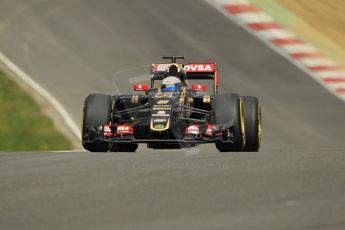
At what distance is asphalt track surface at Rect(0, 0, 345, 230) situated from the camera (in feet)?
22.0

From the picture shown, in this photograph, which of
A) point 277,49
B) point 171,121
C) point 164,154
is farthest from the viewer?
point 277,49

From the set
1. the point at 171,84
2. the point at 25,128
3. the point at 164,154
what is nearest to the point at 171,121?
the point at 171,84

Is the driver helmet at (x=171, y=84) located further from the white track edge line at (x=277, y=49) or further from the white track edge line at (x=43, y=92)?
the white track edge line at (x=277, y=49)

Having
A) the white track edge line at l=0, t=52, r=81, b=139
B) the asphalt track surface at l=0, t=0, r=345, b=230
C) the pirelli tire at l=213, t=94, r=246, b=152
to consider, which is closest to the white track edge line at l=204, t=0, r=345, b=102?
the asphalt track surface at l=0, t=0, r=345, b=230

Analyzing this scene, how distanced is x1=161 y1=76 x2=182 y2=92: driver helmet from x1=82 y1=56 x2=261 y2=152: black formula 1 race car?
156 millimetres

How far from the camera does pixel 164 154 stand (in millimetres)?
11484

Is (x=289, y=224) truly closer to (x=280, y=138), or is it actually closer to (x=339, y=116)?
(x=280, y=138)

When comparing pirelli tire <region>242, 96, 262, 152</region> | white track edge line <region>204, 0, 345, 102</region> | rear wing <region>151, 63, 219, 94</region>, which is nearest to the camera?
pirelli tire <region>242, 96, 262, 152</region>

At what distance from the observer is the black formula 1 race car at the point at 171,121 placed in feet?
43.6

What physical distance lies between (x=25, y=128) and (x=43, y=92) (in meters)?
1.28

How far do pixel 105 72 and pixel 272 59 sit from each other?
393 cm

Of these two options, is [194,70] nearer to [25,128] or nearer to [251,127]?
[251,127]

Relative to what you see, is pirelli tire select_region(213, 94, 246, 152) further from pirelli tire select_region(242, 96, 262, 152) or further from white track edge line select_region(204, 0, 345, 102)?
white track edge line select_region(204, 0, 345, 102)

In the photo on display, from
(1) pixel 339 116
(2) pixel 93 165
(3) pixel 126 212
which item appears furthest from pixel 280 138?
(3) pixel 126 212
